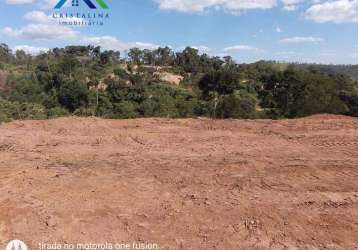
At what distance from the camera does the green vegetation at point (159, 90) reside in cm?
2011

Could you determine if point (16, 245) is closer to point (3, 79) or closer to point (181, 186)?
point (181, 186)

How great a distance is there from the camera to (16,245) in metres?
4.32

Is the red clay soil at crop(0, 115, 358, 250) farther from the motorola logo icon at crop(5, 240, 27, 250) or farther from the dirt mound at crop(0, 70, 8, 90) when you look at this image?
the dirt mound at crop(0, 70, 8, 90)

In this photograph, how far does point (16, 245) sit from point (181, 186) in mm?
2429

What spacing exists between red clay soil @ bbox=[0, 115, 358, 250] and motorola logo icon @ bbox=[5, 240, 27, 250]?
0.24 feet

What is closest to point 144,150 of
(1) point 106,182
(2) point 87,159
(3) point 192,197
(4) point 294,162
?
(2) point 87,159

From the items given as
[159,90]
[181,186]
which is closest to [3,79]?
[159,90]

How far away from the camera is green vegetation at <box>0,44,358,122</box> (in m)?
20.1

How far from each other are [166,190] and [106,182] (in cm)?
99

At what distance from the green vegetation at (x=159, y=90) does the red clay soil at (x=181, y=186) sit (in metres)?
8.28

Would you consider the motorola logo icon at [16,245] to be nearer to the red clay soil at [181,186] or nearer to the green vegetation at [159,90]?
the red clay soil at [181,186]

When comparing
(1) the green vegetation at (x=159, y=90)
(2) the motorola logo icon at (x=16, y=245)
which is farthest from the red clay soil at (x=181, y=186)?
(1) the green vegetation at (x=159, y=90)

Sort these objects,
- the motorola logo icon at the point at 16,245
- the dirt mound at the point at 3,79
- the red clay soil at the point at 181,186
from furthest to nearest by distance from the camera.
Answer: the dirt mound at the point at 3,79, the red clay soil at the point at 181,186, the motorola logo icon at the point at 16,245

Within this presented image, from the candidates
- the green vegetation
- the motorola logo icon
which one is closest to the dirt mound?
the green vegetation
